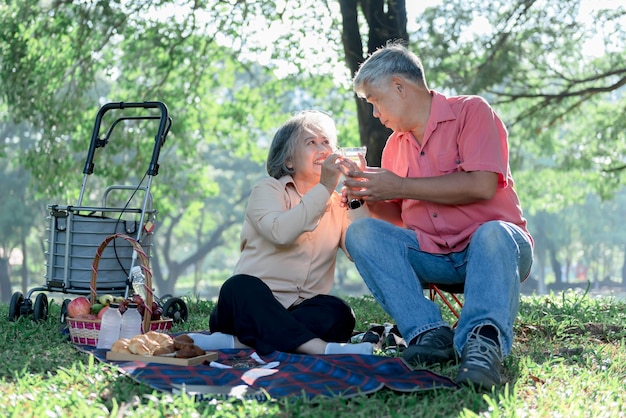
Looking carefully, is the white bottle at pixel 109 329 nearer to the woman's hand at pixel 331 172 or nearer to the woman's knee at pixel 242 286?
the woman's knee at pixel 242 286

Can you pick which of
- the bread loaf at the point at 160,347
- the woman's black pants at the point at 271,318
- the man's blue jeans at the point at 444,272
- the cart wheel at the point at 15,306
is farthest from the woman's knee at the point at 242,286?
the cart wheel at the point at 15,306

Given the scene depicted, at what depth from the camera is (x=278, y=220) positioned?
3.82 metres

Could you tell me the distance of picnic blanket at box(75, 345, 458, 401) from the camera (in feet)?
9.21

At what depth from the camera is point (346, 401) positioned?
2754 millimetres

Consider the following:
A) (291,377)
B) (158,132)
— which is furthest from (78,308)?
(291,377)

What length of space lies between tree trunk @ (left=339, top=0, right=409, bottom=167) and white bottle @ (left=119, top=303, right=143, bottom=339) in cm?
364

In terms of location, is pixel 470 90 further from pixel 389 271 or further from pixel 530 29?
pixel 389 271

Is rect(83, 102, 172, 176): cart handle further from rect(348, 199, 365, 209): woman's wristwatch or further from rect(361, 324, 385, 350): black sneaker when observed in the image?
rect(361, 324, 385, 350): black sneaker

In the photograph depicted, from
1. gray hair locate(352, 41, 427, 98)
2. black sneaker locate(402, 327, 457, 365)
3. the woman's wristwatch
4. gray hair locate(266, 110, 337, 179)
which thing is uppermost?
gray hair locate(352, 41, 427, 98)

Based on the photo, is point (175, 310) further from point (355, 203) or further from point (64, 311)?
point (355, 203)

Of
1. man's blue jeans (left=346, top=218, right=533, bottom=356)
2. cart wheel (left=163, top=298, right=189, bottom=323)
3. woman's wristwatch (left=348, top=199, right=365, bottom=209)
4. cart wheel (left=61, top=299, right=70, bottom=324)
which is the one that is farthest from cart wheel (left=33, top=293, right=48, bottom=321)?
man's blue jeans (left=346, top=218, right=533, bottom=356)

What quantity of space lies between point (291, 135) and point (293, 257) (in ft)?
2.05

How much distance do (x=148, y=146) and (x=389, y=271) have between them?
390 inches

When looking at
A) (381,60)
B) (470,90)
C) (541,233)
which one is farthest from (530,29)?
(541,233)
